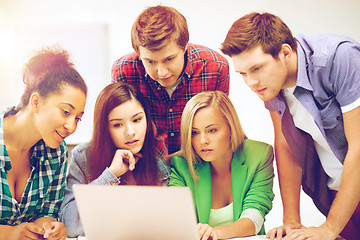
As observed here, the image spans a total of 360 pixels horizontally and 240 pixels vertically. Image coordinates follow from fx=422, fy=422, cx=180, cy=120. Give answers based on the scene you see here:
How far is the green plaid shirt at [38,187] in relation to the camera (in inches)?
74.1

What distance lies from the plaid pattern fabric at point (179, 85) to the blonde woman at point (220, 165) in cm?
4

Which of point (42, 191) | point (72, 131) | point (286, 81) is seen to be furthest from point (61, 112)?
point (286, 81)

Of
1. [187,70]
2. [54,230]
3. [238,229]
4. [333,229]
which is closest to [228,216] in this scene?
[238,229]

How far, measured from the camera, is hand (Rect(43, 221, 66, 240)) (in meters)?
1.92

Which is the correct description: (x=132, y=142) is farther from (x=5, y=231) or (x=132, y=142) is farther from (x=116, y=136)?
(x=5, y=231)

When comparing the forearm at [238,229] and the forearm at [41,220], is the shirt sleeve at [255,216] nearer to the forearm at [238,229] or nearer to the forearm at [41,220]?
the forearm at [238,229]

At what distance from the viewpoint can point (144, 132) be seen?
2.00 m

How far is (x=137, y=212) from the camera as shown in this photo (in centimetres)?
149

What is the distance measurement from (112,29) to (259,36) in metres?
0.72

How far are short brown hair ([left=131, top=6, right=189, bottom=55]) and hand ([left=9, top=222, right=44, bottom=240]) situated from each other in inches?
36.4

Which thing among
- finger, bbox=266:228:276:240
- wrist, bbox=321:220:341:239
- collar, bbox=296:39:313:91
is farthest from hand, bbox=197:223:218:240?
collar, bbox=296:39:313:91

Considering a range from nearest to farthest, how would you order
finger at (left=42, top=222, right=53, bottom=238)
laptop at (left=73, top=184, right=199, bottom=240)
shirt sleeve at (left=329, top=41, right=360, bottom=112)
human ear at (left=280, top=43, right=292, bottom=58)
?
1. laptop at (left=73, top=184, right=199, bottom=240)
2. shirt sleeve at (left=329, top=41, right=360, bottom=112)
3. human ear at (left=280, top=43, right=292, bottom=58)
4. finger at (left=42, top=222, right=53, bottom=238)

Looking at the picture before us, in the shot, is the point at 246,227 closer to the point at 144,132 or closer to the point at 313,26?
the point at 144,132

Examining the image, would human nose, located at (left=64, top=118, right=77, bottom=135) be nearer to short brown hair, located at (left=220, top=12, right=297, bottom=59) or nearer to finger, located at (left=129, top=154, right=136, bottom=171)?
finger, located at (left=129, top=154, right=136, bottom=171)
